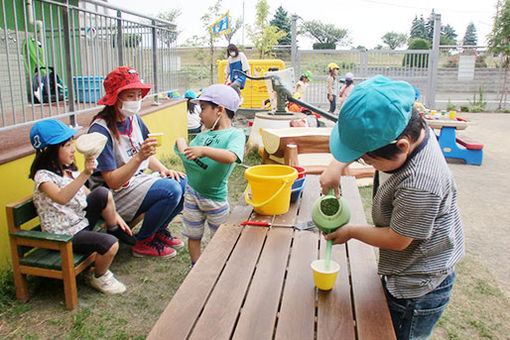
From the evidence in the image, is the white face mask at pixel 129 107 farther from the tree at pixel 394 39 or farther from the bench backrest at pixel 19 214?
the tree at pixel 394 39

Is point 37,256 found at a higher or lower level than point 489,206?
higher

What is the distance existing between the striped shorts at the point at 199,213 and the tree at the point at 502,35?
15.1 meters

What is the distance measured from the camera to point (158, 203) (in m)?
3.17

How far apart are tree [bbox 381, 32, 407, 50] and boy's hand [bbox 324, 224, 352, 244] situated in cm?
7272

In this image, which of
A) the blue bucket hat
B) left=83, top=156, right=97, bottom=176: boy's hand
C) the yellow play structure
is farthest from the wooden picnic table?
the yellow play structure

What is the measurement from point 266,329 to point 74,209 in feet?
5.98

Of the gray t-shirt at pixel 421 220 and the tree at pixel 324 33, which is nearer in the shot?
the gray t-shirt at pixel 421 220

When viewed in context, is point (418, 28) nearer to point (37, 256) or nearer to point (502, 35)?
point (502, 35)

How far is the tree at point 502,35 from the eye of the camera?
14.8 metres

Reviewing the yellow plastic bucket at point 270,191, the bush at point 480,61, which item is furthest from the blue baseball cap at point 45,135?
the bush at point 480,61

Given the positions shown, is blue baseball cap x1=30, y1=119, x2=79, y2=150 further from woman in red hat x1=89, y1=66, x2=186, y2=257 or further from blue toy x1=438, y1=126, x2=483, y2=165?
blue toy x1=438, y1=126, x2=483, y2=165

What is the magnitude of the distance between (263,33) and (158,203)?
1748 cm

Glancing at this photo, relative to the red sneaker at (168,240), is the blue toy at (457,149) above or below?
above

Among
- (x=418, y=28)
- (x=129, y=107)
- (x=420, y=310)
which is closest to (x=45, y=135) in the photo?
(x=129, y=107)
